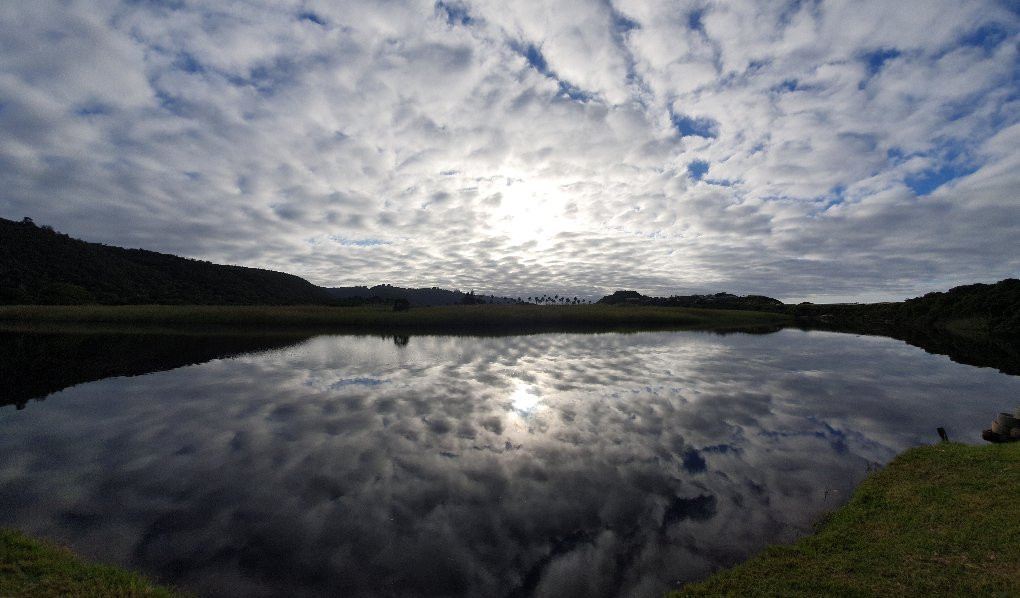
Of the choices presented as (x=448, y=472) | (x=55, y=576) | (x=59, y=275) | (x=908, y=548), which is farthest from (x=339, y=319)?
(x=59, y=275)

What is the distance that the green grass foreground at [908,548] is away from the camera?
7.99 m

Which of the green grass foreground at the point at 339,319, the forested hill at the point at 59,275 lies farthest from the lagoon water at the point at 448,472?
the forested hill at the point at 59,275

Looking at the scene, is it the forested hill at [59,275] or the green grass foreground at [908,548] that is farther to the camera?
the forested hill at [59,275]

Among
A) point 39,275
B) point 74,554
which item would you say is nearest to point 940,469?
point 74,554

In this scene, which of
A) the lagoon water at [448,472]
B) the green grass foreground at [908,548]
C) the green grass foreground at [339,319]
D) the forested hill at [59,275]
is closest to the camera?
the green grass foreground at [908,548]

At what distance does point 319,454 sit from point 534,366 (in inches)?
895

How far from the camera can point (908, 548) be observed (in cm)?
928

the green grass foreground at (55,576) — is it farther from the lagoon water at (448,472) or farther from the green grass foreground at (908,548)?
the green grass foreground at (908,548)

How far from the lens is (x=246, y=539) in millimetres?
10883

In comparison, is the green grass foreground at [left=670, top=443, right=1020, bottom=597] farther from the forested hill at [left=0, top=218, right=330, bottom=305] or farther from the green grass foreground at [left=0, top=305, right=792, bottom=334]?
the forested hill at [left=0, top=218, right=330, bottom=305]

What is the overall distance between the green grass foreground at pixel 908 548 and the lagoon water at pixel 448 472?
36.7 inches

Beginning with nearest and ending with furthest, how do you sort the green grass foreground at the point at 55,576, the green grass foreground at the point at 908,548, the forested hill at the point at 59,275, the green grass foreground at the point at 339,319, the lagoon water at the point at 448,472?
the green grass foreground at the point at 55,576 < the green grass foreground at the point at 908,548 < the lagoon water at the point at 448,472 < the green grass foreground at the point at 339,319 < the forested hill at the point at 59,275

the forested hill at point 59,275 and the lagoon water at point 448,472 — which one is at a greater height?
the forested hill at point 59,275

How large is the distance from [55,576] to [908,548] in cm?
1724
